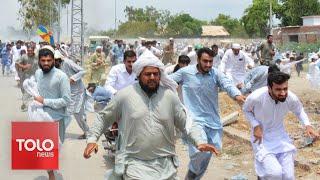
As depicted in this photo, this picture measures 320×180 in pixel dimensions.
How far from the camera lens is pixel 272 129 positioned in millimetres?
6082

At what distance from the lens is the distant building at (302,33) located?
2105 inches

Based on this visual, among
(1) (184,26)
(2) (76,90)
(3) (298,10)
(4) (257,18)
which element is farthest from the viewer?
(1) (184,26)

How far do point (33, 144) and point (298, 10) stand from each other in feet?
226

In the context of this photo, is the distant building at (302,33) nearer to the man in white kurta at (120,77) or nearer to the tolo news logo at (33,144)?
the man in white kurta at (120,77)

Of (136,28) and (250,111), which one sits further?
(136,28)

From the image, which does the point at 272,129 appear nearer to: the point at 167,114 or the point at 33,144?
the point at 167,114

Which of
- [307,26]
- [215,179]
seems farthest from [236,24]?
[215,179]

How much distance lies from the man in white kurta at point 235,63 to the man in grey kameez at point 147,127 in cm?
813

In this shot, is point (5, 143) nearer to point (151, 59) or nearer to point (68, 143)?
point (68, 143)

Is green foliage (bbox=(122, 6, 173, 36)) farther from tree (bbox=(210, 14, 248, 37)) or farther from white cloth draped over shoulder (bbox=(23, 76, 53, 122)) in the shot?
white cloth draped over shoulder (bbox=(23, 76, 53, 122))

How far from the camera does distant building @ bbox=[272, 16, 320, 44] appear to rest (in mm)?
53469

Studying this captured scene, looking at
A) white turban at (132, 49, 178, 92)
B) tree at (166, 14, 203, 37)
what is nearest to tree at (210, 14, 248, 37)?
tree at (166, 14, 203, 37)

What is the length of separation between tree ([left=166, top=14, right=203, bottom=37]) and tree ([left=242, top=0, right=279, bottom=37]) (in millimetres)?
10627

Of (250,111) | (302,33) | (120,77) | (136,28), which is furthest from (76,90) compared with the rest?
(136,28)
